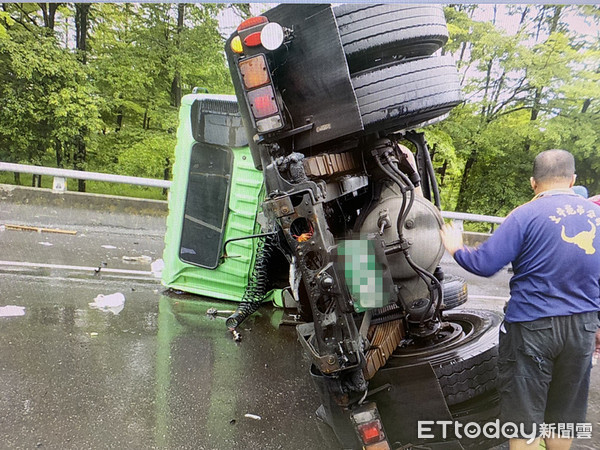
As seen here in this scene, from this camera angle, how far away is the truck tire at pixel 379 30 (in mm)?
1823

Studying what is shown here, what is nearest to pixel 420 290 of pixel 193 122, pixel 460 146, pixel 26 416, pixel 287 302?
pixel 287 302

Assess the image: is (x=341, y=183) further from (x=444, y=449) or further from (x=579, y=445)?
(x=579, y=445)

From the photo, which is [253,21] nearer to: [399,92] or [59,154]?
[399,92]

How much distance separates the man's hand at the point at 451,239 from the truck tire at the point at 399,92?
21.0 inches

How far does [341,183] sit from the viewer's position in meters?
1.96

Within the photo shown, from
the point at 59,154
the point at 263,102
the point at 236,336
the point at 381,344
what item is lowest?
the point at 236,336

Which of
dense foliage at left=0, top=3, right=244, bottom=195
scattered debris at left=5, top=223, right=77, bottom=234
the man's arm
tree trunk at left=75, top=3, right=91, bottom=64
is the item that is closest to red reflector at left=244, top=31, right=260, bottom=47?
the man's arm

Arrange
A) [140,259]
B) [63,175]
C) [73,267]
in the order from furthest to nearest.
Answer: [63,175] → [140,259] → [73,267]

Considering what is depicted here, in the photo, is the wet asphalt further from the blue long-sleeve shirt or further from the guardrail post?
the guardrail post

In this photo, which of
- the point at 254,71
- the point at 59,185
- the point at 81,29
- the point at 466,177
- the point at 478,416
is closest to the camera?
the point at 254,71

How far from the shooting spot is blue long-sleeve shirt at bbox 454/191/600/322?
1.66 metres

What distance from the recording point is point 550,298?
1688 millimetres

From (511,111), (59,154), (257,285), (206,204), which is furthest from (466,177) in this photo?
(59,154)

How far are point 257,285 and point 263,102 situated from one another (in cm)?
A: 213
